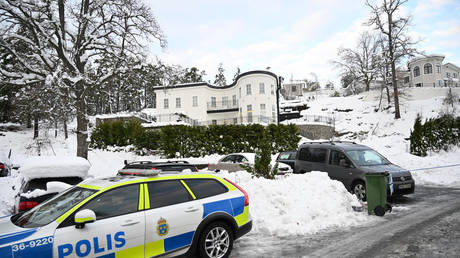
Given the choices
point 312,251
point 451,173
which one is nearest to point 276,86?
point 451,173

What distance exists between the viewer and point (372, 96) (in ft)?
165

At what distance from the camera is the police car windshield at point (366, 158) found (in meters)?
9.78

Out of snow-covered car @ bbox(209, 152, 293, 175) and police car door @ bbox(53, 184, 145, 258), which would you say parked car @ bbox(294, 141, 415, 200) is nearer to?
snow-covered car @ bbox(209, 152, 293, 175)

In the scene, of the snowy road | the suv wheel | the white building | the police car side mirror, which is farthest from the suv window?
Answer: the white building

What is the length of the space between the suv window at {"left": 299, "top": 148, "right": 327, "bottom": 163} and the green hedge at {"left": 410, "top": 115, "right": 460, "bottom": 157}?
11.7m

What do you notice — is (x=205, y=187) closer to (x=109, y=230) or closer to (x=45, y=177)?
(x=109, y=230)

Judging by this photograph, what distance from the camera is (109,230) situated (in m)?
3.67

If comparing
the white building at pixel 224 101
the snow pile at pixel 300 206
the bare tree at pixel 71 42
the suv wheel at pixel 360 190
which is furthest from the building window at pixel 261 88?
the snow pile at pixel 300 206

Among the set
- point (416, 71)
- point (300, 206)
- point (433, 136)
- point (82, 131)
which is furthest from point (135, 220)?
point (416, 71)

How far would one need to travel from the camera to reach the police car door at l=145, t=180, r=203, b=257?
4020 mm

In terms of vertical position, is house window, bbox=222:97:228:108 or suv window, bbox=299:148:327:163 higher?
house window, bbox=222:97:228:108

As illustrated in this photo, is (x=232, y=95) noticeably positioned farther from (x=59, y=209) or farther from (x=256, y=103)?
(x=59, y=209)

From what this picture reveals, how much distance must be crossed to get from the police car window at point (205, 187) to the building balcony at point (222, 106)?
124 feet

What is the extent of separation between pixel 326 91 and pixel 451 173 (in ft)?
236
